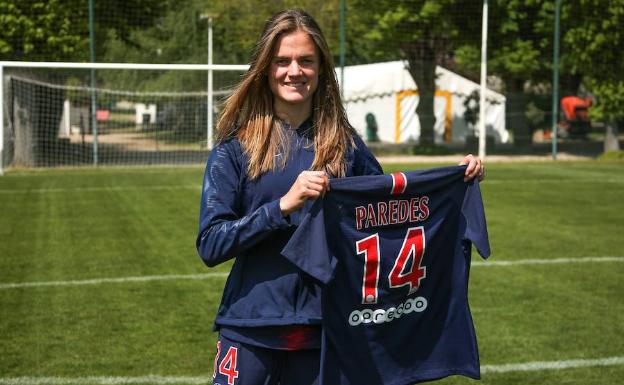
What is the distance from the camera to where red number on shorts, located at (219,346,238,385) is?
290cm

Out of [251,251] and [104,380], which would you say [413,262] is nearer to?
[251,251]

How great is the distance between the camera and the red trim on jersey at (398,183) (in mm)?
3080

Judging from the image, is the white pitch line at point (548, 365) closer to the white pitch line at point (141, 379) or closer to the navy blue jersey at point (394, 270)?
the white pitch line at point (141, 379)

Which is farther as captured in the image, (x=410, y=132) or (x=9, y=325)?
(x=410, y=132)

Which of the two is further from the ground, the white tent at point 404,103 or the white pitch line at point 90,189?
the white tent at point 404,103

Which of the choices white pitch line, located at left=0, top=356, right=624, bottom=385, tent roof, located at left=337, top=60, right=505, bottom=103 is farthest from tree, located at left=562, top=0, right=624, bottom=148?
white pitch line, located at left=0, top=356, right=624, bottom=385

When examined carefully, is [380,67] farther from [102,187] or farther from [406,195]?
[406,195]

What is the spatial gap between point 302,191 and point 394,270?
54cm

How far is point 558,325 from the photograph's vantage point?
21.3 ft

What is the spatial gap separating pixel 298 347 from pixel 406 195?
25.2 inches

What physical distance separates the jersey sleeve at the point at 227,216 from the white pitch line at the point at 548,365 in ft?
10.0

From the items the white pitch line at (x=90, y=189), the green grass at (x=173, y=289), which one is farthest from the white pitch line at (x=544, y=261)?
the white pitch line at (x=90, y=189)

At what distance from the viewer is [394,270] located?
3.09 metres

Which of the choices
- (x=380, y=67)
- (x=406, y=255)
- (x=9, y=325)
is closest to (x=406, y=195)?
(x=406, y=255)
